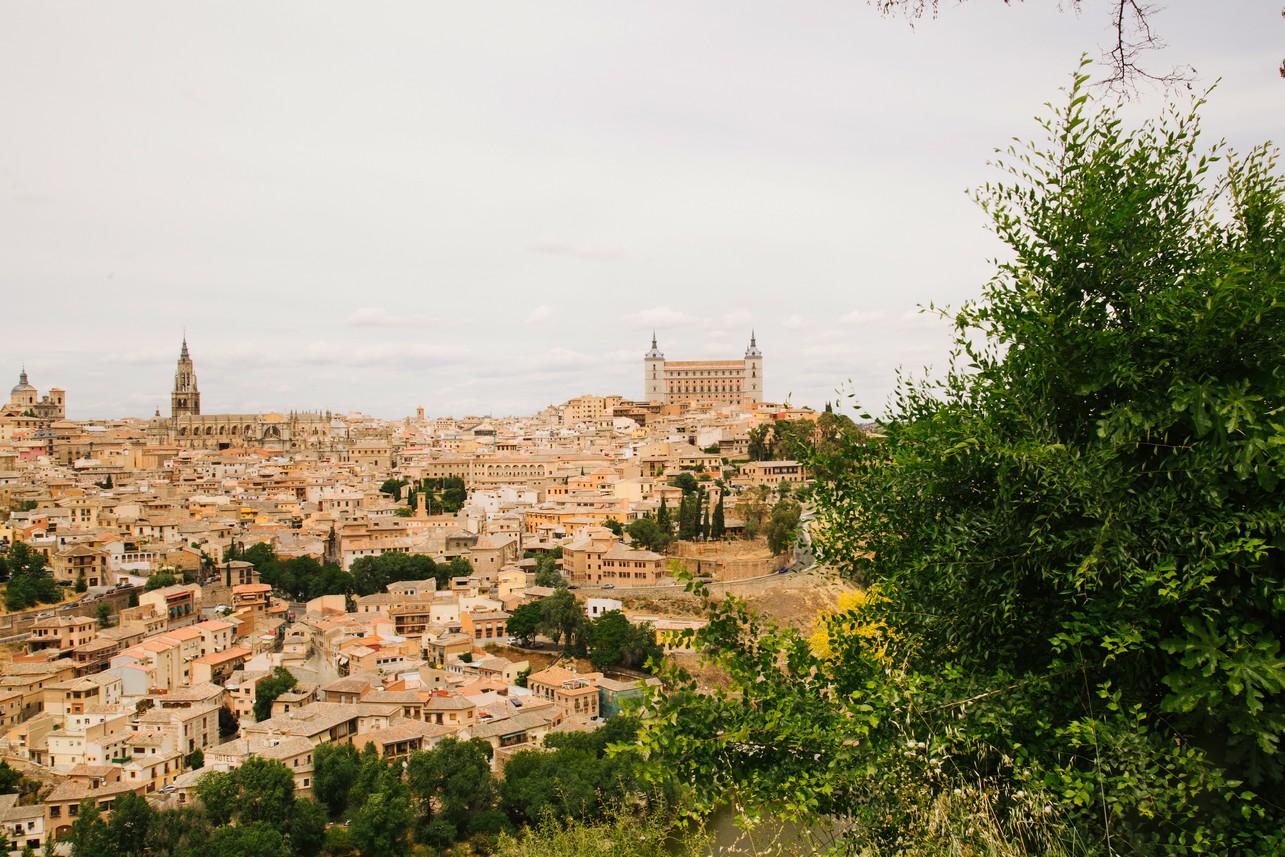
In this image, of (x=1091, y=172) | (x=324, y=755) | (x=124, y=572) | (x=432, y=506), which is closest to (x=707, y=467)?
(x=432, y=506)

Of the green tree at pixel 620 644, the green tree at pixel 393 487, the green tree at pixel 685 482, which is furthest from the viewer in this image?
the green tree at pixel 393 487

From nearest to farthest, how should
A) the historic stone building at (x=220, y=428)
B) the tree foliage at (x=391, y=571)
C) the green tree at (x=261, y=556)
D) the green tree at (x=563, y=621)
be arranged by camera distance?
the green tree at (x=563, y=621) → the tree foliage at (x=391, y=571) → the green tree at (x=261, y=556) → the historic stone building at (x=220, y=428)

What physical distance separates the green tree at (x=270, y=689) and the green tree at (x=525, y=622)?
5.05 metres

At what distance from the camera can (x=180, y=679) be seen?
66.6 ft

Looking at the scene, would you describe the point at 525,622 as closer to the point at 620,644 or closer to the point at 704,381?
the point at 620,644

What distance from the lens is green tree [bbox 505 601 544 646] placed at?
2278cm

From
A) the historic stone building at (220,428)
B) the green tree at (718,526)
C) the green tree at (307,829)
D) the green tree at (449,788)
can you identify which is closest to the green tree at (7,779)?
the green tree at (307,829)

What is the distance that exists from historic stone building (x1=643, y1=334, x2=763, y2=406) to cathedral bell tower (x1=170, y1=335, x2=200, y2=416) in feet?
103

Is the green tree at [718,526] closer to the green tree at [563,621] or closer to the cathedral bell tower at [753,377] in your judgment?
the green tree at [563,621]

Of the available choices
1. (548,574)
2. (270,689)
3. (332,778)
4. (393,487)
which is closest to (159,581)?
(270,689)

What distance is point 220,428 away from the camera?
6594 centimetres

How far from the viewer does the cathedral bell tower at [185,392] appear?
68.2m

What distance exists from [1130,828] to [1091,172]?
2574mm

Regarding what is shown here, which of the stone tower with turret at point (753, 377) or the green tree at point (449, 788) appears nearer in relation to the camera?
the green tree at point (449, 788)
